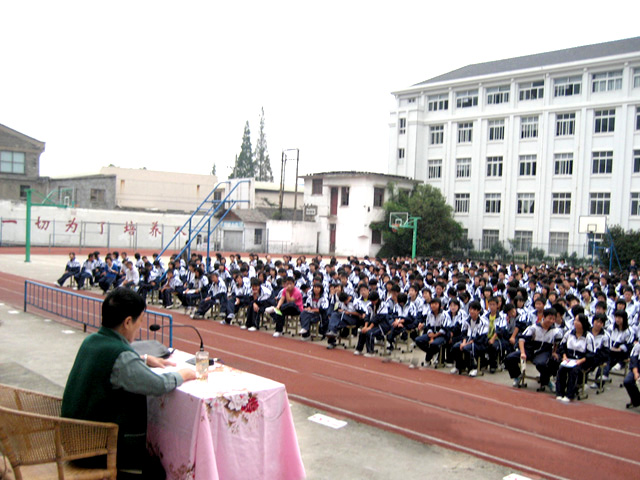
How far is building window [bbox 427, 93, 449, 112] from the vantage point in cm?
4725

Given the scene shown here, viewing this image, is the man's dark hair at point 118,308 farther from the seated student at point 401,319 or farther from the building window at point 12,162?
the building window at point 12,162

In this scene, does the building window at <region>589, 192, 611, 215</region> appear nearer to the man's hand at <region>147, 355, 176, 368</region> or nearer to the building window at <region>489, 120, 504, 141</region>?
the building window at <region>489, 120, 504, 141</region>

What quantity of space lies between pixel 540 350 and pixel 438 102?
4124 cm

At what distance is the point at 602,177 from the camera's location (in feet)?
128

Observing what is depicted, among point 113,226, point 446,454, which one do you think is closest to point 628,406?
point 446,454

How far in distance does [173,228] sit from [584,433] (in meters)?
41.2

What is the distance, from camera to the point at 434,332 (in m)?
10.3

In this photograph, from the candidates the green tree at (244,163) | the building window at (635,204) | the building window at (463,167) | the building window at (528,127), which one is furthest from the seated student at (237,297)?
the green tree at (244,163)

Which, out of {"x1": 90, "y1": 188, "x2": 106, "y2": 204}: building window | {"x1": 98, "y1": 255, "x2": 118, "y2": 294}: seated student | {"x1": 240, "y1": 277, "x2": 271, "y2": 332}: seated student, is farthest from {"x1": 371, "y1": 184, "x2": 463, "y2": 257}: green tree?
{"x1": 240, "y1": 277, "x2": 271, "y2": 332}: seated student

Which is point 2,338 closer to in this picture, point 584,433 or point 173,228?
point 584,433

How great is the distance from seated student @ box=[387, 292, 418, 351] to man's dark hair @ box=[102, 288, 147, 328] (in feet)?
24.8

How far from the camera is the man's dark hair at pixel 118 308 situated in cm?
381

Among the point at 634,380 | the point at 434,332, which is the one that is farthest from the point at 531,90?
the point at 634,380

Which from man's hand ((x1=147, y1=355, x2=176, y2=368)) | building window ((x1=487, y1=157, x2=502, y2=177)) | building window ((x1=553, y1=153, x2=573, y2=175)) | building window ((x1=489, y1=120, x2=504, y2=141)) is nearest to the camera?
man's hand ((x1=147, y1=355, x2=176, y2=368))
